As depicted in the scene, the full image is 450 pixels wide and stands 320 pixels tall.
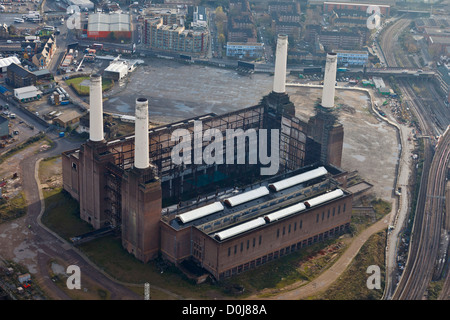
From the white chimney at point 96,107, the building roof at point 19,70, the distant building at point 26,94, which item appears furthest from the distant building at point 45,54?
the white chimney at point 96,107

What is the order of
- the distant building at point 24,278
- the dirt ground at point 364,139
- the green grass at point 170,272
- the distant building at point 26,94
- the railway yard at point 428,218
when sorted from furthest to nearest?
the distant building at point 26,94, the dirt ground at point 364,139, the railway yard at point 428,218, the green grass at point 170,272, the distant building at point 24,278

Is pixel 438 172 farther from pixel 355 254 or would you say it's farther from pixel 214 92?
pixel 214 92

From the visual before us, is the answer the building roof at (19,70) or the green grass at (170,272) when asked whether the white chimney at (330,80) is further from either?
the building roof at (19,70)

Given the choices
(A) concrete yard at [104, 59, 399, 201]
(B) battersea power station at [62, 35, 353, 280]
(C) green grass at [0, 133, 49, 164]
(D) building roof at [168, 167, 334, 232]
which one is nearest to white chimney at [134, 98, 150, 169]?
(B) battersea power station at [62, 35, 353, 280]

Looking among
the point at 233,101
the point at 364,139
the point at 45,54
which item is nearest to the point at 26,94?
the point at 45,54

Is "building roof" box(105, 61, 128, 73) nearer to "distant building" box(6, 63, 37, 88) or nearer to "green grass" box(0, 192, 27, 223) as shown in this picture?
"distant building" box(6, 63, 37, 88)
